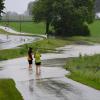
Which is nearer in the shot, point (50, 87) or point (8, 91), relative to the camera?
point (8, 91)

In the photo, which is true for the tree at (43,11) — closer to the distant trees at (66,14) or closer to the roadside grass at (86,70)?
the distant trees at (66,14)

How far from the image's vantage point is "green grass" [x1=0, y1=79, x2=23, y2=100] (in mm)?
23053

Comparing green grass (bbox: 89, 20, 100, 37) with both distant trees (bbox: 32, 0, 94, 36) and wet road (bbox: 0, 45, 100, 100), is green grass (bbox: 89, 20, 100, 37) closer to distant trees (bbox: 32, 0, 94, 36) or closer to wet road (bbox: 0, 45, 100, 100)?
distant trees (bbox: 32, 0, 94, 36)

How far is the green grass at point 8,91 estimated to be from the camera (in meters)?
23.1

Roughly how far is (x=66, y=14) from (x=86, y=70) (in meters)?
74.8

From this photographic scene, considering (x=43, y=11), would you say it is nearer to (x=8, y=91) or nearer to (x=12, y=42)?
(x=12, y=42)

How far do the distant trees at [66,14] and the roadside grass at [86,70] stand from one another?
206 ft

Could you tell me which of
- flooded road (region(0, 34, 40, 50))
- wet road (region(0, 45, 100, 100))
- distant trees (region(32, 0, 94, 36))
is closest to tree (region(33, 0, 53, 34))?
distant trees (region(32, 0, 94, 36))

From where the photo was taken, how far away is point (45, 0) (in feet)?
379

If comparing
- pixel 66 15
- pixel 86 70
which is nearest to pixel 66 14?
pixel 66 15

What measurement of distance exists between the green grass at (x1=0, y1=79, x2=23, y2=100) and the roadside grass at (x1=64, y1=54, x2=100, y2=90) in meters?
4.63

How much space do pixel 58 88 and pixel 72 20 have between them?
8675cm

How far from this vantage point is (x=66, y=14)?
367ft

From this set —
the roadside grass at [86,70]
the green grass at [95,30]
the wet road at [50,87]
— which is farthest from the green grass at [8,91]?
the green grass at [95,30]
